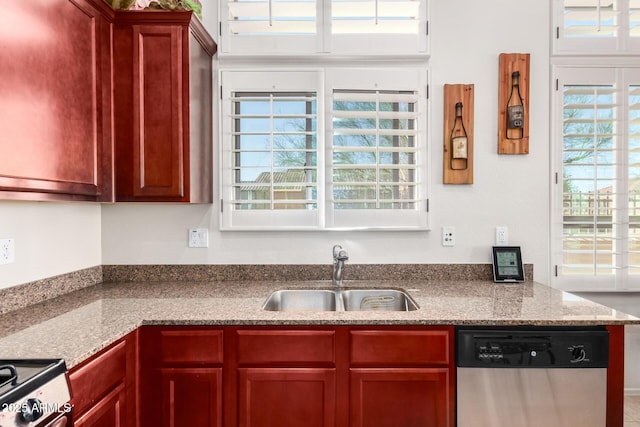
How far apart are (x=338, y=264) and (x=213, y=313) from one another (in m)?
0.82

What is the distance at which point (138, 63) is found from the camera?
6.47 ft

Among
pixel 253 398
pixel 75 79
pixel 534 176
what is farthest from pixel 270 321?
pixel 534 176

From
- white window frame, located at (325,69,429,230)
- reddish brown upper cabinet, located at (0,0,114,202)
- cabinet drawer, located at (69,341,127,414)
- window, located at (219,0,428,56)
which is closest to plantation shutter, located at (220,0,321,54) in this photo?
window, located at (219,0,428,56)

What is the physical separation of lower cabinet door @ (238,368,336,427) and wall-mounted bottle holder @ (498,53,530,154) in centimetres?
171

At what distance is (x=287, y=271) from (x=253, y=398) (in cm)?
86

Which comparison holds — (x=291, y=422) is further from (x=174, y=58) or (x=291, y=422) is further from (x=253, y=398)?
(x=174, y=58)

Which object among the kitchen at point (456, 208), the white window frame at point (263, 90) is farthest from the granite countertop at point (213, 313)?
the white window frame at point (263, 90)

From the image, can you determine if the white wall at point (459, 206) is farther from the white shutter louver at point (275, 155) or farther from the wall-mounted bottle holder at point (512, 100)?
the white shutter louver at point (275, 155)

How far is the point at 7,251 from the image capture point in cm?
170

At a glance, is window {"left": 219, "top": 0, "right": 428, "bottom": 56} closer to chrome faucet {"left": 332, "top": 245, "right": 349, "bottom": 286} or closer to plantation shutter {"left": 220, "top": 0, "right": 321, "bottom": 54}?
plantation shutter {"left": 220, "top": 0, "right": 321, "bottom": 54}

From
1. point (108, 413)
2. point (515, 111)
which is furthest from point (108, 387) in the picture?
point (515, 111)

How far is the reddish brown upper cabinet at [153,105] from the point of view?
6.46ft

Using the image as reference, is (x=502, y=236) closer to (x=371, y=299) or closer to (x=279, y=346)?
(x=371, y=299)

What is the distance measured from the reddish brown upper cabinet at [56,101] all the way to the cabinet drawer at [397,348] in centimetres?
135
